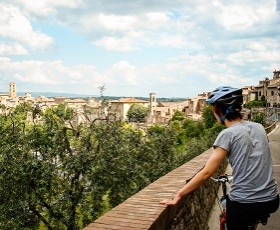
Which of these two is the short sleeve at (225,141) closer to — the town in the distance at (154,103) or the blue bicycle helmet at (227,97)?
the blue bicycle helmet at (227,97)

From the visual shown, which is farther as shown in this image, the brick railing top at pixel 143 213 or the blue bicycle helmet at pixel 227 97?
the blue bicycle helmet at pixel 227 97

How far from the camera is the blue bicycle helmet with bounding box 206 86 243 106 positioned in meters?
2.61

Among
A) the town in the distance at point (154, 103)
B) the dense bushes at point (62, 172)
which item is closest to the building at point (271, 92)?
the town in the distance at point (154, 103)

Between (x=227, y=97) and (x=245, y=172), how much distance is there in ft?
1.77

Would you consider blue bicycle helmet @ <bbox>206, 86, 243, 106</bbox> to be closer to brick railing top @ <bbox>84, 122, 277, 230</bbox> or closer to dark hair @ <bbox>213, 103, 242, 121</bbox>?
dark hair @ <bbox>213, 103, 242, 121</bbox>

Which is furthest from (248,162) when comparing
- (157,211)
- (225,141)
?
(157,211)

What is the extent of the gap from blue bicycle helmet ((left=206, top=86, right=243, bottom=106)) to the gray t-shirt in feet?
0.64

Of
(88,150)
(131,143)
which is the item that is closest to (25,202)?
(88,150)

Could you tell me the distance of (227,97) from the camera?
262 centimetres

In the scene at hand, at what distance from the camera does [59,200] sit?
37.4 feet

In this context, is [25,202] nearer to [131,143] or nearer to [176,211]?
[131,143]

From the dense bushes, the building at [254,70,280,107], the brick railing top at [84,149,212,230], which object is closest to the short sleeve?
the brick railing top at [84,149,212,230]

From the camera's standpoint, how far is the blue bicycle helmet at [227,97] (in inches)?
103

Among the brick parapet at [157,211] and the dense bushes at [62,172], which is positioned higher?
the brick parapet at [157,211]
